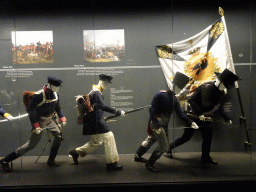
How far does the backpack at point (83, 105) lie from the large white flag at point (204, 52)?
1204 mm

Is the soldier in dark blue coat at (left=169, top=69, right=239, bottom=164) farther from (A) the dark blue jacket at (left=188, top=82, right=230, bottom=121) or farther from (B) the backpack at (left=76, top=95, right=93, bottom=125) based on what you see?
(B) the backpack at (left=76, top=95, right=93, bottom=125)

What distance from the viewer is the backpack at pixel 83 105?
9.45 feet

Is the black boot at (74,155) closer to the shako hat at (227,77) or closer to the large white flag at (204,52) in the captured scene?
the large white flag at (204,52)

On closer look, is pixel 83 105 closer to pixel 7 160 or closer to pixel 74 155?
pixel 74 155

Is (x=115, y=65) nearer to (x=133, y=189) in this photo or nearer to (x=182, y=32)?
(x=182, y=32)

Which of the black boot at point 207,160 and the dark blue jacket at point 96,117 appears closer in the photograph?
the dark blue jacket at point 96,117

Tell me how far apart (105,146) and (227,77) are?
204 centimetres

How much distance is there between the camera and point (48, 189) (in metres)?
2.77

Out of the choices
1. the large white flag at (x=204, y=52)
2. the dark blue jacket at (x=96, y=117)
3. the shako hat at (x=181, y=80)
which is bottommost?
the dark blue jacket at (x=96, y=117)

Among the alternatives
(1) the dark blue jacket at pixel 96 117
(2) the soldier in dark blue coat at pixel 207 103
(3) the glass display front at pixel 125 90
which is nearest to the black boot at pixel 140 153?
(3) the glass display front at pixel 125 90

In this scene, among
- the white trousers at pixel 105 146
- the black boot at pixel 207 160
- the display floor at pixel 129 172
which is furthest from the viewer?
the black boot at pixel 207 160

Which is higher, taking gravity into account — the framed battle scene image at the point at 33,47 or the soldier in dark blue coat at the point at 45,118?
the framed battle scene image at the point at 33,47

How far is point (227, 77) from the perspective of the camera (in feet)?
9.50

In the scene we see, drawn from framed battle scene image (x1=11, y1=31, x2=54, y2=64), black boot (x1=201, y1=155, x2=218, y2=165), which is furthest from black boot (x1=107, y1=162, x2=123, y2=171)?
framed battle scene image (x1=11, y1=31, x2=54, y2=64)
